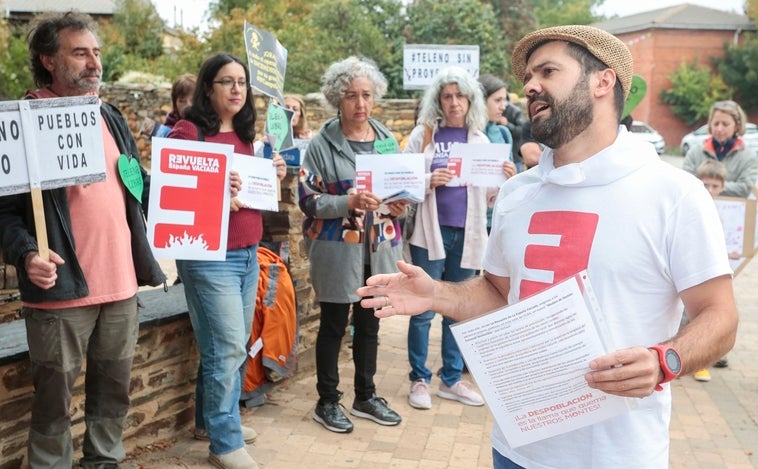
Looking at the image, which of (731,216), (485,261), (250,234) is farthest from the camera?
(731,216)

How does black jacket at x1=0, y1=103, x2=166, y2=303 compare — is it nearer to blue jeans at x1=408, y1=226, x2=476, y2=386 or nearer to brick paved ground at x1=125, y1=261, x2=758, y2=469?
brick paved ground at x1=125, y1=261, x2=758, y2=469

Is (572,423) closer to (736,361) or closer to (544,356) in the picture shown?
(544,356)

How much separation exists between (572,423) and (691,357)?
0.33 metres

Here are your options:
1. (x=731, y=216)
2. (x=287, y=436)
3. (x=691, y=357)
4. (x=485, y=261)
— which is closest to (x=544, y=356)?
(x=691, y=357)

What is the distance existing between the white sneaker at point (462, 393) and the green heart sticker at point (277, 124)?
2000mm

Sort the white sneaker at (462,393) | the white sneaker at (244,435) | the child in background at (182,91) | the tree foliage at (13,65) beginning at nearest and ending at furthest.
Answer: the white sneaker at (244,435) < the white sneaker at (462,393) < the child in background at (182,91) < the tree foliage at (13,65)

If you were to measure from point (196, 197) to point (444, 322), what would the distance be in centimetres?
215

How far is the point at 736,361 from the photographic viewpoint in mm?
6223

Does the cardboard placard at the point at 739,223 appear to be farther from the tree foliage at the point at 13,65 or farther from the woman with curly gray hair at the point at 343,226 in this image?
the tree foliage at the point at 13,65

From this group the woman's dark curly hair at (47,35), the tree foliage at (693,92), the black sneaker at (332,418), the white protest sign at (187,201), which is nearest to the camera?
the woman's dark curly hair at (47,35)

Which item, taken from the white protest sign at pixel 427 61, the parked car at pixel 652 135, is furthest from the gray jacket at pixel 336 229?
the parked car at pixel 652 135

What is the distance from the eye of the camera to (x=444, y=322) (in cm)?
519

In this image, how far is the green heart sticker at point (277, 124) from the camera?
4.35 metres

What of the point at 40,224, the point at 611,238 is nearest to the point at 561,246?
the point at 611,238
